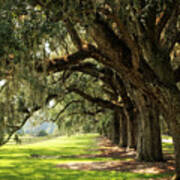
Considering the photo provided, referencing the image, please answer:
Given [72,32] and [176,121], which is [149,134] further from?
[72,32]

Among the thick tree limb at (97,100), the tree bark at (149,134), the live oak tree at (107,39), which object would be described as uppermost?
the live oak tree at (107,39)

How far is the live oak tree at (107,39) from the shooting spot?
7.12 meters

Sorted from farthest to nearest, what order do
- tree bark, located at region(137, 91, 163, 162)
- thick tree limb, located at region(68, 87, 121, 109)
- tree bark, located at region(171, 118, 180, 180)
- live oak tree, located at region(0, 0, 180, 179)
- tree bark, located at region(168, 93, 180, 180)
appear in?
thick tree limb, located at region(68, 87, 121, 109), tree bark, located at region(137, 91, 163, 162), tree bark, located at region(171, 118, 180, 180), tree bark, located at region(168, 93, 180, 180), live oak tree, located at region(0, 0, 180, 179)

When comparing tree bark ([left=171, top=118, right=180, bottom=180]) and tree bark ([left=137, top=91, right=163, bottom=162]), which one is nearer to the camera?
tree bark ([left=171, top=118, right=180, bottom=180])

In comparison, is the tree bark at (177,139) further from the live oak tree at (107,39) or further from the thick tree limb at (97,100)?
the thick tree limb at (97,100)

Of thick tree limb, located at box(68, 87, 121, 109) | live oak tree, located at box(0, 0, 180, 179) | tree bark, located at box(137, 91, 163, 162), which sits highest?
live oak tree, located at box(0, 0, 180, 179)

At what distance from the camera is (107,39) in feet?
27.7

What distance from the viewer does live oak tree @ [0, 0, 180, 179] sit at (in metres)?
7.12

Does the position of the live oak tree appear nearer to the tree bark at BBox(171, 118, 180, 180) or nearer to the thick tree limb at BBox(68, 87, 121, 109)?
the tree bark at BBox(171, 118, 180, 180)

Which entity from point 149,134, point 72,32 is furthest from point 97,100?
point 72,32

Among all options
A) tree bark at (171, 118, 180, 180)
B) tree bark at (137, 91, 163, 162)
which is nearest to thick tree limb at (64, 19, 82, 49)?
tree bark at (171, 118, 180, 180)

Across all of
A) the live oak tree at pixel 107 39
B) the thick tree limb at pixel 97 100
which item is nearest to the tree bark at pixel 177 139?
the live oak tree at pixel 107 39

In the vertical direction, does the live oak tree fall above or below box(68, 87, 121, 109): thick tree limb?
above

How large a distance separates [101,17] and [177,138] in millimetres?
4641
